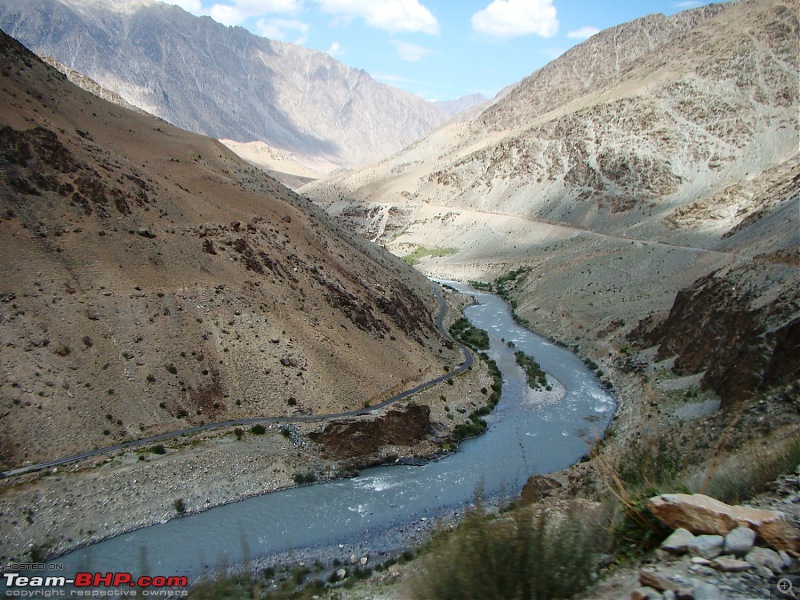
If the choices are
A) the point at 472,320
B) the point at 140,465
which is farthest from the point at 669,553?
the point at 472,320

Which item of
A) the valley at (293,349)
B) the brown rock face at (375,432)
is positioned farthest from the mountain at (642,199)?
the brown rock face at (375,432)

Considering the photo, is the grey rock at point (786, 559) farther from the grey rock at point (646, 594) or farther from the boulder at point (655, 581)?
the grey rock at point (646, 594)

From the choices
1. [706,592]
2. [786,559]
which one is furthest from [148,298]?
[786,559]

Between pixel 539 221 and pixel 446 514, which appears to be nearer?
pixel 446 514

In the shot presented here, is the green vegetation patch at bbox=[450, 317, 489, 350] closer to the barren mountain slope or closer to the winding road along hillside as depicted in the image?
the winding road along hillside

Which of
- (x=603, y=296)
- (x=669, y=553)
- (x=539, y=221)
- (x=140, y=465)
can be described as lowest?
(x=669, y=553)

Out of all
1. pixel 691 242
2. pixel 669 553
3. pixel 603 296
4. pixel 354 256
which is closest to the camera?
pixel 669 553

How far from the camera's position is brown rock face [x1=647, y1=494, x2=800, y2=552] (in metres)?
6.02

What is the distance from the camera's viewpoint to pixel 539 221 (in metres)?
80.9

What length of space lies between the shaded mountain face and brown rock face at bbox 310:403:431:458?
152 cm

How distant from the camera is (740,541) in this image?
5949 mm

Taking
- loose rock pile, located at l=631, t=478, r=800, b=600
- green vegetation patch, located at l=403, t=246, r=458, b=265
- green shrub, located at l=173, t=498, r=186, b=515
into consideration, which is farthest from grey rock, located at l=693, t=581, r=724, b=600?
green vegetation patch, located at l=403, t=246, r=458, b=265

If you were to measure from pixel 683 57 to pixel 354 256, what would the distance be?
77058 millimetres

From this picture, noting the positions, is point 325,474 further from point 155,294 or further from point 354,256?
point 354,256
